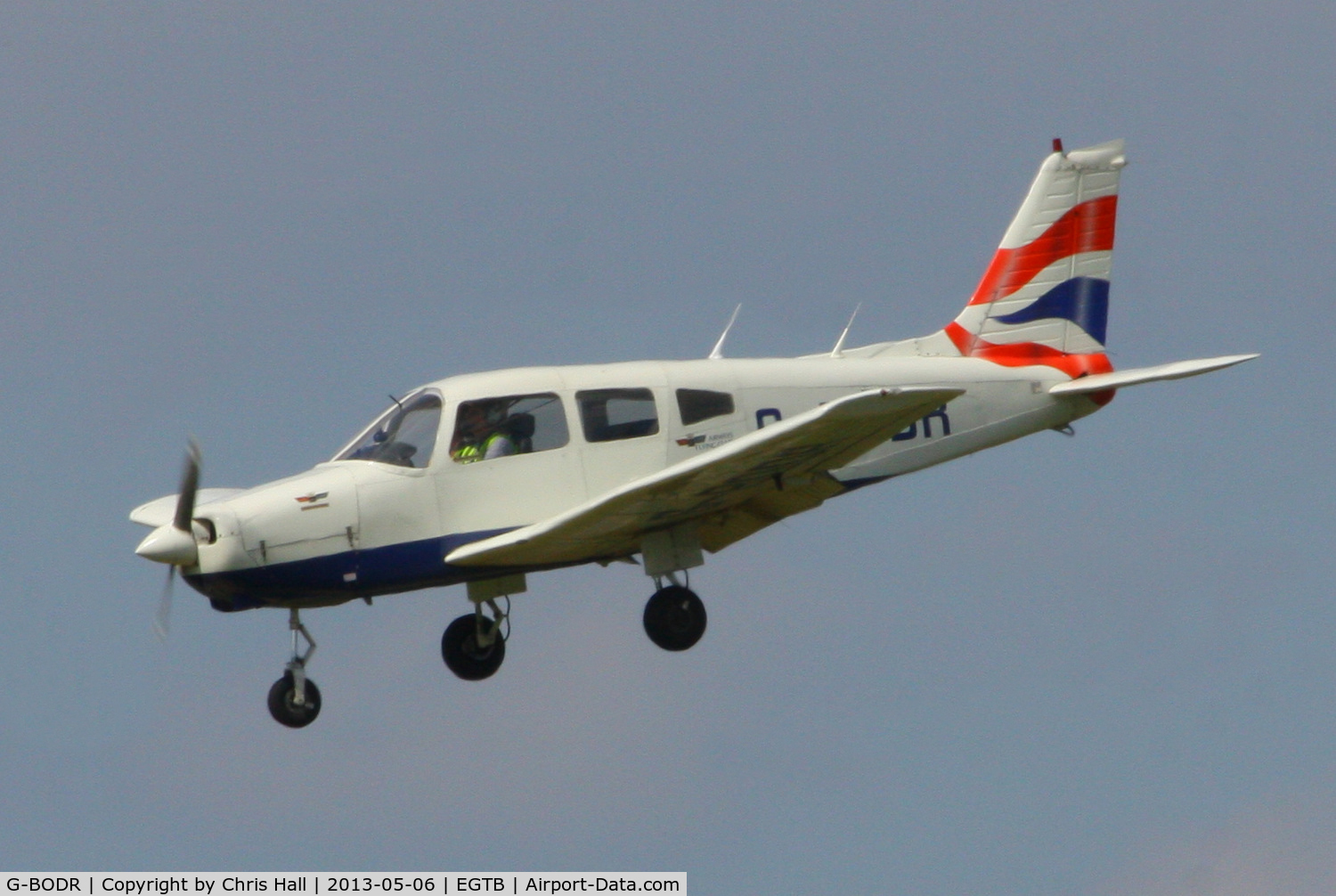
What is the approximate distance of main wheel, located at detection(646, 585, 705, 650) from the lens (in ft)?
59.5

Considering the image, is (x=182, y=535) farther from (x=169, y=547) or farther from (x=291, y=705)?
(x=291, y=705)

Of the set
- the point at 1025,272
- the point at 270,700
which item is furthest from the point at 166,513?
the point at 1025,272

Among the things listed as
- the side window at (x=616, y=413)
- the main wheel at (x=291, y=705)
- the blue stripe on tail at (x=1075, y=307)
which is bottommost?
the main wheel at (x=291, y=705)

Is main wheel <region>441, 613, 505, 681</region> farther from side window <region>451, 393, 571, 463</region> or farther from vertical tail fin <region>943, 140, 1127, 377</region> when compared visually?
vertical tail fin <region>943, 140, 1127, 377</region>

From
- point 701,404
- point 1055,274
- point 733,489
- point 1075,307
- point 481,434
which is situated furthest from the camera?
point 1055,274

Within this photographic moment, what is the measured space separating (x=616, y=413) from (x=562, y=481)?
773 mm

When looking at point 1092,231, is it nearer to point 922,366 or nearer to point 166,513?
point 922,366

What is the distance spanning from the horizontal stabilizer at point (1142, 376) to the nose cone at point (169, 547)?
27.1ft

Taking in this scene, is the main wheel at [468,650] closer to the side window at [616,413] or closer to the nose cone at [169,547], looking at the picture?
the side window at [616,413]

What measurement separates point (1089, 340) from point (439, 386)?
23.0 feet

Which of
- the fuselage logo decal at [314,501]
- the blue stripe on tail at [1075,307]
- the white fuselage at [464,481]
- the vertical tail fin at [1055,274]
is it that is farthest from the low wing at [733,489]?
the blue stripe on tail at [1075,307]

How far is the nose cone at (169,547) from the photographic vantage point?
1641cm

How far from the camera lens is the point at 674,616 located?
714 inches

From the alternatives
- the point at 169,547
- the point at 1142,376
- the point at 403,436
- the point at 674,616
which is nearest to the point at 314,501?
the point at 403,436
